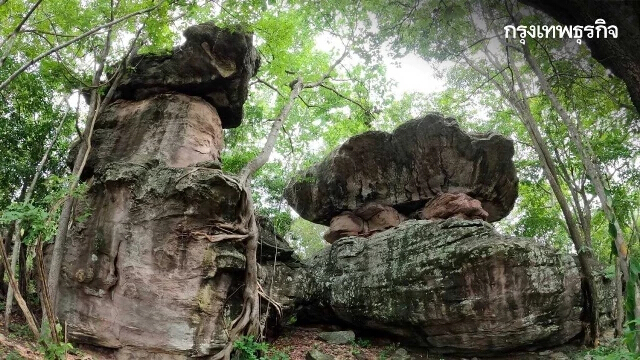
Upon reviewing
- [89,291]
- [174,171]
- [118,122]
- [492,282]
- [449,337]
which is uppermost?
[118,122]

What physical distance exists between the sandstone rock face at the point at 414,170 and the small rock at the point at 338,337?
172 inches

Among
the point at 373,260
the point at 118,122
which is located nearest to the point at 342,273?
the point at 373,260

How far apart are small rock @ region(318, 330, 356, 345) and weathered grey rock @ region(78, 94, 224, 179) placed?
5.10 m

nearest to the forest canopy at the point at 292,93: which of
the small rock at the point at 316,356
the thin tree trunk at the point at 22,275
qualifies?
the thin tree trunk at the point at 22,275

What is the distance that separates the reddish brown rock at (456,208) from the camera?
11.6 m

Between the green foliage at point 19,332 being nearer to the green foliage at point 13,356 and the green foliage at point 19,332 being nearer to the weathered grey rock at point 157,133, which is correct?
the green foliage at point 13,356

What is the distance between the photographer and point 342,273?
10828mm

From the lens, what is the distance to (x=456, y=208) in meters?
11.7

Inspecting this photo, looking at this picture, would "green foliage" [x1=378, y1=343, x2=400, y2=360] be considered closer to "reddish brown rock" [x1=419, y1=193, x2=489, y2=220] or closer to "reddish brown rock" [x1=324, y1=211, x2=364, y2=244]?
"reddish brown rock" [x1=324, y1=211, x2=364, y2=244]

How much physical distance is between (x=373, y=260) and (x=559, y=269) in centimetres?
422

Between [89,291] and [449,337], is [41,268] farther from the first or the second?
[449,337]

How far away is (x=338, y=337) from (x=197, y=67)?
7516 millimetres

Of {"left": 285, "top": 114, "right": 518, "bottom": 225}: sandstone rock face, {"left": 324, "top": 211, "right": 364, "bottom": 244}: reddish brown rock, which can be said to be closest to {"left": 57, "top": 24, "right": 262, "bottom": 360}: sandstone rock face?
{"left": 285, "top": 114, "right": 518, "bottom": 225}: sandstone rock face

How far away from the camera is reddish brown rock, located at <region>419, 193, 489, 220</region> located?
1161 cm
